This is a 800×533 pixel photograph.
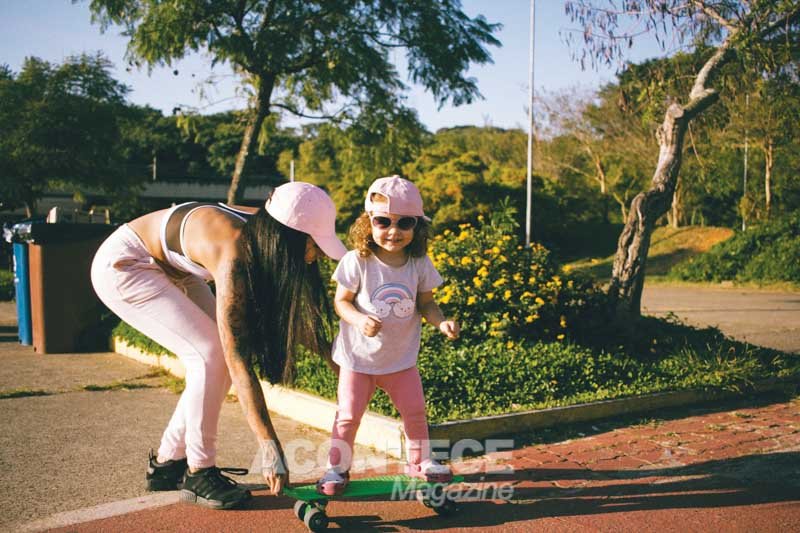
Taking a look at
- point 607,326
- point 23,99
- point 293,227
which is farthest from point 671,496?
point 23,99

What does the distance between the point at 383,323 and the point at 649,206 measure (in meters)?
4.91

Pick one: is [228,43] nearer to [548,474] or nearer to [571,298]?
[571,298]

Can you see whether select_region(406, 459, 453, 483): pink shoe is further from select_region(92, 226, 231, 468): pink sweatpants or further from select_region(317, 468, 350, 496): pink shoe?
select_region(92, 226, 231, 468): pink sweatpants

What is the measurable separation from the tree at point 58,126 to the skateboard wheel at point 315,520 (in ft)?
58.3

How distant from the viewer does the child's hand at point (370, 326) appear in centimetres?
338

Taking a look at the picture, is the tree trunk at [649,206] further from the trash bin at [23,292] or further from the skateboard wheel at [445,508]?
the trash bin at [23,292]

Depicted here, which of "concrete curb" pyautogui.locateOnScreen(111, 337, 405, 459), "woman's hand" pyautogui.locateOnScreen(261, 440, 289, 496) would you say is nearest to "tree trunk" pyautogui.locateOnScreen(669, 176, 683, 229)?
"concrete curb" pyautogui.locateOnScreen(111, 337, 405, 459)

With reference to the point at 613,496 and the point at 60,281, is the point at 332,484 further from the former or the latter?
the point at 60,281

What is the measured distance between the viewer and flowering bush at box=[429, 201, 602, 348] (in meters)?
6.86

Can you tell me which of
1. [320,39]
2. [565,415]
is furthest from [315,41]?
[565,415]

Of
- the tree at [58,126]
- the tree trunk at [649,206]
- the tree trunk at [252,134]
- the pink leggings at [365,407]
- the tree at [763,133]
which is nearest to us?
the pink leggings at [365,407]

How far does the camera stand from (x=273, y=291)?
3398mm

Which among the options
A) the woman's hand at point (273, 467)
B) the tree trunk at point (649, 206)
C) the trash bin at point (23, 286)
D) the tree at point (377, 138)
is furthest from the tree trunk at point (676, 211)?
the woman's hand at point (273, 467)

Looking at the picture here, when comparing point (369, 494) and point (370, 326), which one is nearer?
point (370, 326)
